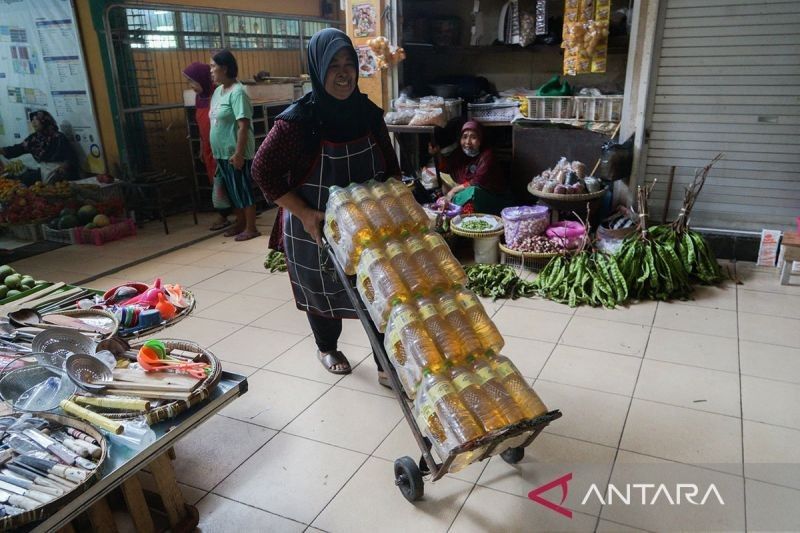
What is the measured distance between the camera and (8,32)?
248 inches

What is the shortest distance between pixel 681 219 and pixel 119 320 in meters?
3.94

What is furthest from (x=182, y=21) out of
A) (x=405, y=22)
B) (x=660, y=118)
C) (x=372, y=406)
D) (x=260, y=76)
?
(x=372, y=406)

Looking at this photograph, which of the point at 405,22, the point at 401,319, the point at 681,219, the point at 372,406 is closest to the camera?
the point at 401,319

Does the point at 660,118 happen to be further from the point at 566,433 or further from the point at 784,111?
the point at 566,433

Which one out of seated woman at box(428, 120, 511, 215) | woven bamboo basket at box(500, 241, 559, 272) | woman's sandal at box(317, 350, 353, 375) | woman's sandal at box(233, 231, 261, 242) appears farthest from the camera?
woman's sandal at box(233, 231, 261, 242)

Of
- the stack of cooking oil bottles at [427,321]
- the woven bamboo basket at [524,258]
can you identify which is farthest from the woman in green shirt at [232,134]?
the stack of cooking oil bottles at [427,321]

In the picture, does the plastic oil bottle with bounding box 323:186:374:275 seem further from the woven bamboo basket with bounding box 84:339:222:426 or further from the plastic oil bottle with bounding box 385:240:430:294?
the woven bamboo basket with bounding box 84:339:222:426

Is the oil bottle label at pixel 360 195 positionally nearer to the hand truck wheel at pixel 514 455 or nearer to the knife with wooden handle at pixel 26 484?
the hand truck wheel at pixel 514 455

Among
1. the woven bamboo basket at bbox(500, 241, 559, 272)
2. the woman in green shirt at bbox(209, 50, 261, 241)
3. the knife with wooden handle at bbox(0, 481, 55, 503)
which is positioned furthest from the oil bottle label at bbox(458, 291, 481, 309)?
the woman in green shirt at bbox(209, 50, 261, 241)

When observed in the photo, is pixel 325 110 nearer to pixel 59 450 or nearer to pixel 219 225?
pixel 59 450

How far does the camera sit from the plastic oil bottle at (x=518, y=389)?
1965 mm

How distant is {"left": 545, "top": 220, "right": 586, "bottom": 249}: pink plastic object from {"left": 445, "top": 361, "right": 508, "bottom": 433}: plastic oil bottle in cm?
285

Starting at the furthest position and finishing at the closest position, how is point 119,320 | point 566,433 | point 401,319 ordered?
point 566,433 < point 119,320 < point 401,319

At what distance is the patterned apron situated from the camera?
2.66 meters
